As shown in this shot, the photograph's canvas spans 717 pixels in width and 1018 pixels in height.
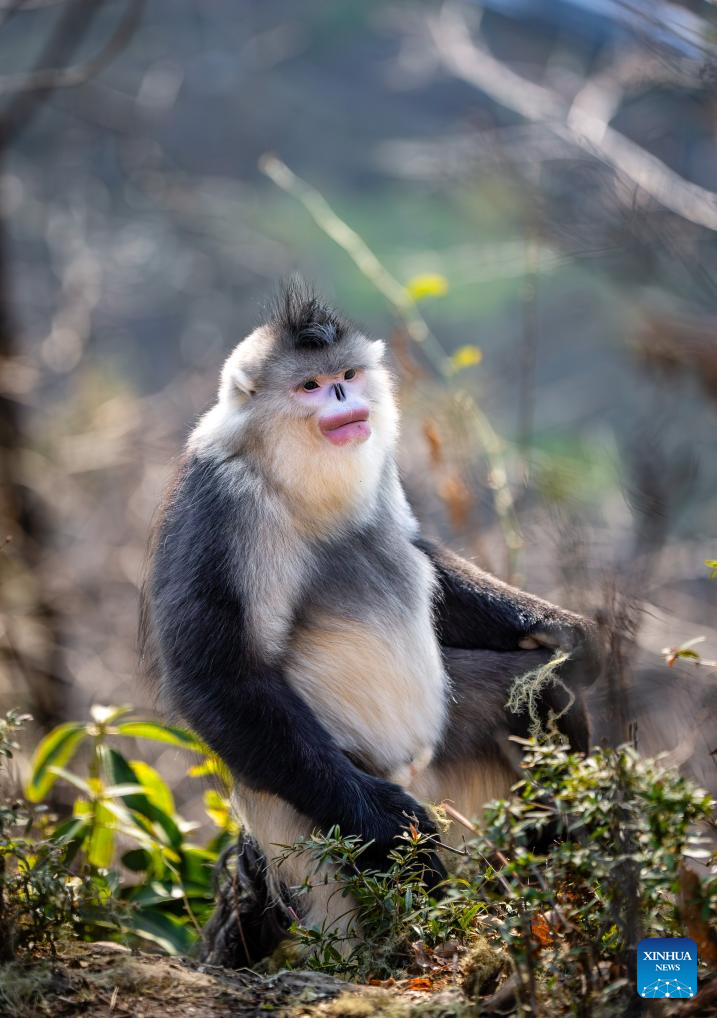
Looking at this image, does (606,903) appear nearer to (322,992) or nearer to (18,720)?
(322,992)

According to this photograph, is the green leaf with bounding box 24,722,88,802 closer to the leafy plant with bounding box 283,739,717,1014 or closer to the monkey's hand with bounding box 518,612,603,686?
the monkey's hand with bounding box 518,612,603,686

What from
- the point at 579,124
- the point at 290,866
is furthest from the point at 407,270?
the point at 290,866

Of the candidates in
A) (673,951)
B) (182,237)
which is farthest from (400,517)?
(182,237)

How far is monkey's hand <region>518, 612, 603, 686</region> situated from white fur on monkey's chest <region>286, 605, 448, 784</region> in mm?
360

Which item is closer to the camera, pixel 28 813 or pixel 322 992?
pixel 322 992

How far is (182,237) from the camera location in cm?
1120

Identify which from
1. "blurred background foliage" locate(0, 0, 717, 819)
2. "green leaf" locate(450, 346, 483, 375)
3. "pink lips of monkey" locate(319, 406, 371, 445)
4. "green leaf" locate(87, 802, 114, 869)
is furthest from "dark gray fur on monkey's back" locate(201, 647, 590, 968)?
"green leaf" locate(450, 346, 483, 375)

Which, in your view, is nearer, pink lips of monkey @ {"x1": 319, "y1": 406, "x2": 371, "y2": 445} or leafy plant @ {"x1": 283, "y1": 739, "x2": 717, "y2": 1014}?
leafy plant @ {"x1": 283, "y1": 739, "x2": 717, "y2": 1014}

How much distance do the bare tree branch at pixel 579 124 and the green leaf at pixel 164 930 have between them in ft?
9.15

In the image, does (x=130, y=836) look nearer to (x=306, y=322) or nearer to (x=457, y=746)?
(x=457, y=746)

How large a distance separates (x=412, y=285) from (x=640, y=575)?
2322mm

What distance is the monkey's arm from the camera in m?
3.30

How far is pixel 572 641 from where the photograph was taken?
3.21 meters

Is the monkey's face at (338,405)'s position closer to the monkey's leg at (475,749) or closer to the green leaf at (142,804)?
the monkey's leg at (475,749)
